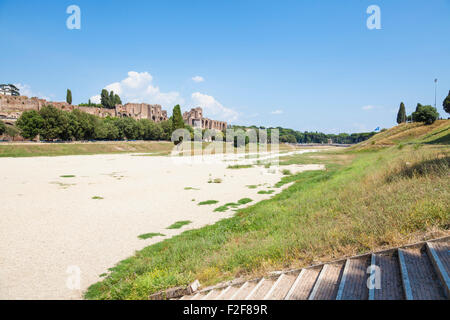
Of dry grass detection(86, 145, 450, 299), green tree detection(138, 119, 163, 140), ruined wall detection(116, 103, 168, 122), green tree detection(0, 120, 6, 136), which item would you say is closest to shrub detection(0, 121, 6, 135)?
green tree detection(0, 120, 6, 136)

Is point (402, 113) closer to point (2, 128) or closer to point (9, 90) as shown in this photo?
point (2, 128)

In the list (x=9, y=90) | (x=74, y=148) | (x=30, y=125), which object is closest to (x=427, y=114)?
(x=74, y=148)

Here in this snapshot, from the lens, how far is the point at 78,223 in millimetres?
10070

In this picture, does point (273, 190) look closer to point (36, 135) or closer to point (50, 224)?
point (50, 224)

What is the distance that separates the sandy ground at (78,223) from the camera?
5.93 m

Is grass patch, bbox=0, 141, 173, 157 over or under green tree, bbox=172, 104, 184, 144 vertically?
under

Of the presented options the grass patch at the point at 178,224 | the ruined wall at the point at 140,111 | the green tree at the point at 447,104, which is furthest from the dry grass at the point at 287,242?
the ruined wall at the point at 140,111

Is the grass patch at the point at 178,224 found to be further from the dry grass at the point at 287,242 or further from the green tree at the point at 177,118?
the green tree at the point at 177,118

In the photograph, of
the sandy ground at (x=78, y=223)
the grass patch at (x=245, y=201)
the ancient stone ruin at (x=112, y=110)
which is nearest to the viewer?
the sandy ground at (x=78, y=223)

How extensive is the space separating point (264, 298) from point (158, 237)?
578 centimetres

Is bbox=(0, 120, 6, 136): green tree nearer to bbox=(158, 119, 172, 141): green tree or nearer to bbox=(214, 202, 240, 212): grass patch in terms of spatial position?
bbox=(158, 119, 172, 141): green tree

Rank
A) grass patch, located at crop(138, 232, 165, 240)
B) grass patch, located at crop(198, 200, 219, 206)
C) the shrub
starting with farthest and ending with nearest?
the shrub
grass patch, located at crop(198, 200, 219, 206)
grass patch, located at crop(138, 232, 165, 240)

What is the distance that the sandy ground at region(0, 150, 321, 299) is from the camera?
19.4ft
